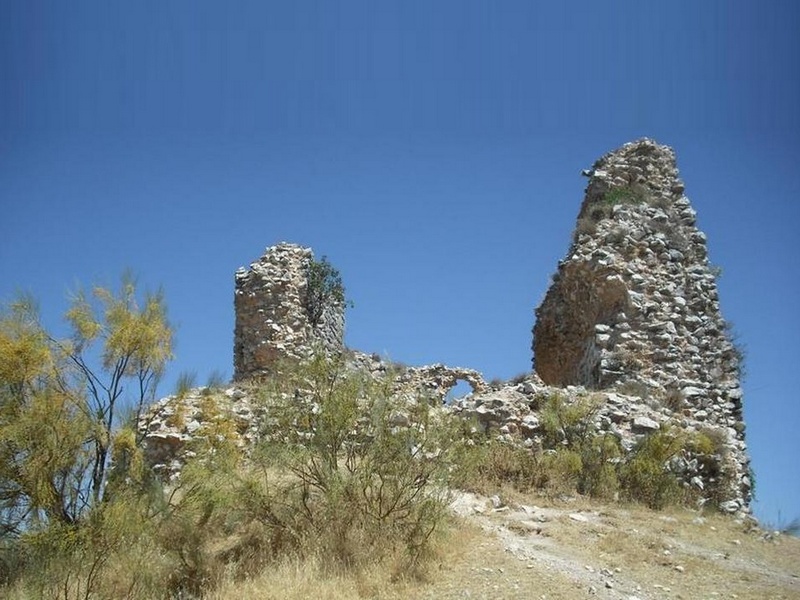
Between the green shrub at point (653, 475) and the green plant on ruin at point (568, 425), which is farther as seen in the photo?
the green plant on ruin at point (568, 425)

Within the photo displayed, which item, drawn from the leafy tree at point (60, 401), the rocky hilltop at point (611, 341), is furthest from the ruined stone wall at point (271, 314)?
the leafy tree at point (60, 401)

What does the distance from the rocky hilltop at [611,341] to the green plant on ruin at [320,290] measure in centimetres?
7

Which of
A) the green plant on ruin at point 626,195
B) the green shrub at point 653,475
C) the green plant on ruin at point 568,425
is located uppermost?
the green plant on ruin at point 626,195

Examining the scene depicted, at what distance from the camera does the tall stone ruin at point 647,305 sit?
11195 mm

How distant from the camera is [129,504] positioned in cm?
750

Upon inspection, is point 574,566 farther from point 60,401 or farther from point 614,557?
point 60,401

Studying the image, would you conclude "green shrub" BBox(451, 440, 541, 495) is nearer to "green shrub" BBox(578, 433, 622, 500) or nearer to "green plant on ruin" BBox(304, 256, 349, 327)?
"green shrub" BBox(578, 433, 622, 500)

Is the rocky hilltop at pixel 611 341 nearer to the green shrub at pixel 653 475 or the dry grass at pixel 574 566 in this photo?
the green shrub at pixel 653 475

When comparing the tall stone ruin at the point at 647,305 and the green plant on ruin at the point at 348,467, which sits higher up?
the tall stone ruin at the point at 647,305

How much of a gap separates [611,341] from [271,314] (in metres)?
6.71

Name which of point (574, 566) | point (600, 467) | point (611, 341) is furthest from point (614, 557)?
point (611, 341)

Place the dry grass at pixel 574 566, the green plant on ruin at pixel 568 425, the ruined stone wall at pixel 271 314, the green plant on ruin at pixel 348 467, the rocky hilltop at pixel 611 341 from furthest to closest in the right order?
the ruined stone wall at pixel 271 314 < the rocky hilltop at pixel 611 341 < the green plant on ruin at pixel 568 425 < the green plant on ruin at pixel 348 467 < the dry grass at pixel 574 566

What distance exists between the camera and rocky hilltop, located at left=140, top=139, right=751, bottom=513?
997 centimetres

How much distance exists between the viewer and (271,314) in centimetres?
1412
